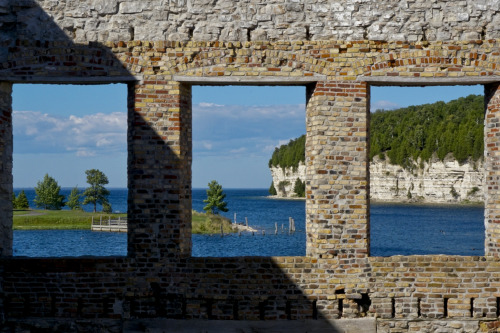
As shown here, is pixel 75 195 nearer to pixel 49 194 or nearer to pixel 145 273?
pixel 49 194

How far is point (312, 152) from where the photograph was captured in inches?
316

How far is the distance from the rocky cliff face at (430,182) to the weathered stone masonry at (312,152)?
255ft

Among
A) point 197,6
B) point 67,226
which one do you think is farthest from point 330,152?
point 67,226

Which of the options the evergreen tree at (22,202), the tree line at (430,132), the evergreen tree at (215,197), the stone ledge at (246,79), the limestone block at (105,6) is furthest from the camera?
the tree line at (430,132)

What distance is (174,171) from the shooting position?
791 cm

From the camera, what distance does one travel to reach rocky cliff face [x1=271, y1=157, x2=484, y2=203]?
8569cm

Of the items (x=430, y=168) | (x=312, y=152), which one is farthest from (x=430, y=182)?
(x=312, y=152)

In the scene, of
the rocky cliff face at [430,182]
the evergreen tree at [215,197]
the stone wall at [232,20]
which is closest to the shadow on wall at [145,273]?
the stone wall at [232,20]

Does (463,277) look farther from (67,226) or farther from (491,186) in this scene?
(67,226)

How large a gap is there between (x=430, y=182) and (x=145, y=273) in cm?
9092

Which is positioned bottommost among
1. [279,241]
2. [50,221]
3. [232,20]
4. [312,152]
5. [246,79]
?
[279,241]

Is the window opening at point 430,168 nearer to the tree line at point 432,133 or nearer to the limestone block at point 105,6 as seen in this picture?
the tree line at point 432,133

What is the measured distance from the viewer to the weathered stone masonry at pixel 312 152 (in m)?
7.88

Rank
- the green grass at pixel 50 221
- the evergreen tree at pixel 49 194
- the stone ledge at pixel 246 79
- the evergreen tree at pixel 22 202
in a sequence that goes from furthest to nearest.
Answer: the evergreen tree at pixel 49 194 → the evergreen tree at pixel 22 202 → the green grass at pixel 50 221 → the stone ledge at pixel 246 79
